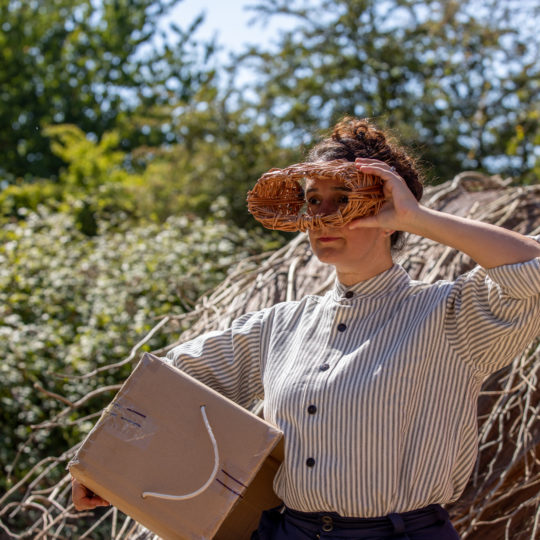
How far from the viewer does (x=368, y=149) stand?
1.90m

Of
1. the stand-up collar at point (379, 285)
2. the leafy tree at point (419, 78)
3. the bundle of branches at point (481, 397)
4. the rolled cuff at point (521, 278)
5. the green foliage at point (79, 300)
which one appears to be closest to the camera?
the rolled cuff at point (521, 278)

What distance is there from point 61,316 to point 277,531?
319 centimetres

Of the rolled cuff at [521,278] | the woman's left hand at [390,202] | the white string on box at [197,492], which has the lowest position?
the white string on box at [197,492]

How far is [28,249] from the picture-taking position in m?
5.15

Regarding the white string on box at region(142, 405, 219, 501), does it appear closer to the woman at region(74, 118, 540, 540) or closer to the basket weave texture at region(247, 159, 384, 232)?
the woman at region(74, 118, 540, 540)

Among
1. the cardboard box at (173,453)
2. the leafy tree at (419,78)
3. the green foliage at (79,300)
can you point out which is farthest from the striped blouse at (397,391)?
the leafy tree at (419,78)

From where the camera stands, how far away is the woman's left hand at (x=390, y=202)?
1708 millimetres

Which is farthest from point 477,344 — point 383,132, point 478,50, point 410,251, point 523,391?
point 478,50

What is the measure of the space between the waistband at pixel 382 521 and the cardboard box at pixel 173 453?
6.4 inches

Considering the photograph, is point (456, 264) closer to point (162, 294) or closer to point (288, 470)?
point (288, 470)

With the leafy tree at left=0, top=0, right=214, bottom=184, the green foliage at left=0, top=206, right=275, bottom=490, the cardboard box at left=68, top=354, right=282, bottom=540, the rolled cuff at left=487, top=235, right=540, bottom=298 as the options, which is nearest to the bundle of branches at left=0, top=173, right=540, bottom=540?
the green foliage at left=0, top=206, right=275, bottom=490

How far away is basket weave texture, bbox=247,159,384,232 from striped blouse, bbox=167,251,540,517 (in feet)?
0.66

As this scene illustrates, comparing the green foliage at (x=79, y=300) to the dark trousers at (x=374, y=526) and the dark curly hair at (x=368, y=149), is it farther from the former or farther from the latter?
the dark trousers at (x=374, y=526)

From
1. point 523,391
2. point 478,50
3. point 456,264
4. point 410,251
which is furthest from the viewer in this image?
point 478,50
